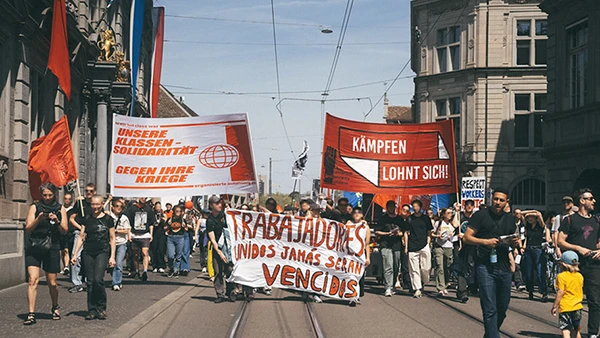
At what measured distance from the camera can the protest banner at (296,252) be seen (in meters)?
14.7

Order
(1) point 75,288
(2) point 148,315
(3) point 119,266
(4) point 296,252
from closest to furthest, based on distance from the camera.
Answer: (2) point 148,315 → (4) point 296,252 → (1) point 75,288 → (3) point 119,266

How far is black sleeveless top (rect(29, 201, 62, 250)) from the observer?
10.9 metres

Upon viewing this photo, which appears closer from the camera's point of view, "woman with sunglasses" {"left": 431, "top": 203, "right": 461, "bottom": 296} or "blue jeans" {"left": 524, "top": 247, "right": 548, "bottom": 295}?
"woman with sunglasses" {"left": 431, "top": 203, "right": 461, "bottom": 296}

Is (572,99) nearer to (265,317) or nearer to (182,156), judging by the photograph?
(182,156)

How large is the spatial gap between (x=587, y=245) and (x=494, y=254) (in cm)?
222

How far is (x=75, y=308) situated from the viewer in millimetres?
12727

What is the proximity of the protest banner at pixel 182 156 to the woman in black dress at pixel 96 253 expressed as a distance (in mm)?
4461

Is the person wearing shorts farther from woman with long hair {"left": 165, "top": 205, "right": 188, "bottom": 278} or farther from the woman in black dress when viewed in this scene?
the woman in black dress

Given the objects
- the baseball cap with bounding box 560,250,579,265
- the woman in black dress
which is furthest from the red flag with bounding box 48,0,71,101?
the baseball cap with bounding box 560,250,579,265

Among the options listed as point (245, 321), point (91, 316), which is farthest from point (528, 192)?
point (91, 316)

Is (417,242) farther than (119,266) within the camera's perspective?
Yes

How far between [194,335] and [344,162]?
26.1ft

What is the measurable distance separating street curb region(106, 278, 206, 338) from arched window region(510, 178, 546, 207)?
2673 cm

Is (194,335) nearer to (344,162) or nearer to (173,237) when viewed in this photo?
(344,162)
